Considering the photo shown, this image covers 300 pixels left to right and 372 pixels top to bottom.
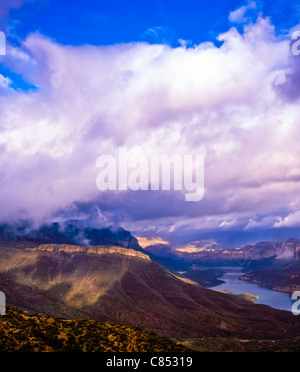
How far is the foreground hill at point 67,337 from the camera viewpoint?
135ft

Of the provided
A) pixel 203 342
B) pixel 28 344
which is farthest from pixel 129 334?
pixel 203 342

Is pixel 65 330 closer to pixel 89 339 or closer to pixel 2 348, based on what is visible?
pixel 89 339

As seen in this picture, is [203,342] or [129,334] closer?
[129,334]

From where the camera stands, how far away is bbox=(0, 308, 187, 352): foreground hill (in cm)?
4116

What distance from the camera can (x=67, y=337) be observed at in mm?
47156

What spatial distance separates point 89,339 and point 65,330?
4620 mm

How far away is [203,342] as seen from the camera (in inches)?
6452

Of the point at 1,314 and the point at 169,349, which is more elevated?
the point at 1,314
